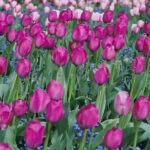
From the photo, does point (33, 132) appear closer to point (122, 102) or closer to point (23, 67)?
point (122, 102)

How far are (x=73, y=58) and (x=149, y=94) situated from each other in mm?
1029

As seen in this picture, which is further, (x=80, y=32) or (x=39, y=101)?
(x=80, y=32)

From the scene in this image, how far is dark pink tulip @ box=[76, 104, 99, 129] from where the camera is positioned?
6.15ft

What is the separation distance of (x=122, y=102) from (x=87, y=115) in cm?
29

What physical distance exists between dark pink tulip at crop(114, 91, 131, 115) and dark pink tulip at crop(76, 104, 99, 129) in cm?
24

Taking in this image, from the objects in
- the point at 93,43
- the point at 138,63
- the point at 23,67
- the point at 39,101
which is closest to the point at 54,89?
the point at 39,101

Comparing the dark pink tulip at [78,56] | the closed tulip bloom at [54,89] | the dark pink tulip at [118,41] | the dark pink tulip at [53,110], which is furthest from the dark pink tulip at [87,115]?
the dark pink tulip at [118,41]

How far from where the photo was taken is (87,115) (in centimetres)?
188

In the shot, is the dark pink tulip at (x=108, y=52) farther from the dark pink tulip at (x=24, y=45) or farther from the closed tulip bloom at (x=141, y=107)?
the closed tulip bloom at (x=141, y=107)

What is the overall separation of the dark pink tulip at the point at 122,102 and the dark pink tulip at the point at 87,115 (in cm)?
24

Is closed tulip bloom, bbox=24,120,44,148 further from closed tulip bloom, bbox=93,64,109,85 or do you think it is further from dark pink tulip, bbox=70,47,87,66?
dark pink tulip, bbox=70,47,87,66

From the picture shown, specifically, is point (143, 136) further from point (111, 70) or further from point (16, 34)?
point (16, 34)

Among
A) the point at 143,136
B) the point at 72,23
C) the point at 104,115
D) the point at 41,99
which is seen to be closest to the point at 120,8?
the point at 72,23

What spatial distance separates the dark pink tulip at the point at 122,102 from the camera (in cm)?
208
